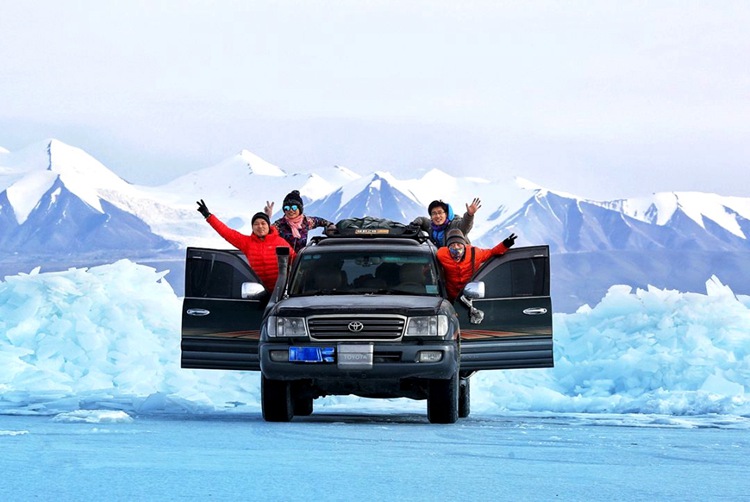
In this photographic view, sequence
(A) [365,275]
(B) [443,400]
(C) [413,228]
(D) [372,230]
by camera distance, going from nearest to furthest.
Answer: (B) [443,400]
(A) [365,275]
(D) [372,230]
(C) [413,228]

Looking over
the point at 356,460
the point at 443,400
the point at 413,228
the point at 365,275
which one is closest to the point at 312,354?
the point at 365,275

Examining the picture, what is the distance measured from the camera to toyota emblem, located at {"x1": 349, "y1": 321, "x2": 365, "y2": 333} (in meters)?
11.7

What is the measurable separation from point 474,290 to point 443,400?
1234mm

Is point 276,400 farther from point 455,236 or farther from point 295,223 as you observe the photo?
point 295,223

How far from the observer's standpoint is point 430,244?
13281 millimetres

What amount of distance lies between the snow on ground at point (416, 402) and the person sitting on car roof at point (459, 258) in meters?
5.28

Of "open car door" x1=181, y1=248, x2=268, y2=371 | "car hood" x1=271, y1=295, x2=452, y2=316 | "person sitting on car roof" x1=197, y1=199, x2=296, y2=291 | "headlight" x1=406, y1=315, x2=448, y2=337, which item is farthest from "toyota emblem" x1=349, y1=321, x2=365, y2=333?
"person sitting on car roof" x1=197, y1=199, x2=296, y2=291

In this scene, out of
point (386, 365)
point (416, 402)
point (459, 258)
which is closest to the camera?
point (386, 365)

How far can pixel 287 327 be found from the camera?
38.9ft

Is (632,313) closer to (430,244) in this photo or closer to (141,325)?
(141,325)

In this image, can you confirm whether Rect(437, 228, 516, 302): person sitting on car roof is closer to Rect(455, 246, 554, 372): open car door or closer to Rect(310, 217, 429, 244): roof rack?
Rect(455, 246, 554, 372): open car door

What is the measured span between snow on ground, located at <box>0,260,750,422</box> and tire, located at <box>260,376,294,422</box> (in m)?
5.20

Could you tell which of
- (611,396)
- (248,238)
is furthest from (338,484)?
(611,396)

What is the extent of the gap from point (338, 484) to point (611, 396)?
12796 millimetres
